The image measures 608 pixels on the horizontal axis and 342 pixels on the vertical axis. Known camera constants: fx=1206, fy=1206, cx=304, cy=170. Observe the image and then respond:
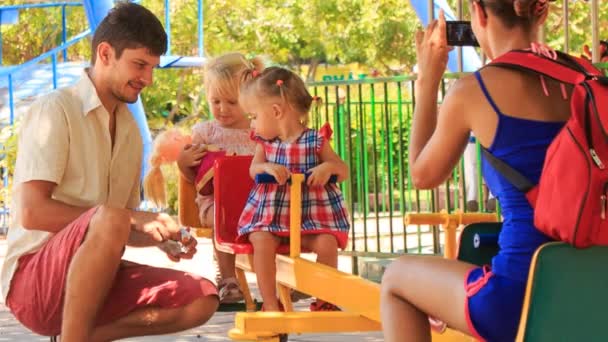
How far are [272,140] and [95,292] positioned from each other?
1896 mm

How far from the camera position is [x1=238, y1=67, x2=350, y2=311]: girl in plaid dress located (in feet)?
18.8

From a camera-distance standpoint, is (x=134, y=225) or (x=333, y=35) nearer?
(x=134, y=225)

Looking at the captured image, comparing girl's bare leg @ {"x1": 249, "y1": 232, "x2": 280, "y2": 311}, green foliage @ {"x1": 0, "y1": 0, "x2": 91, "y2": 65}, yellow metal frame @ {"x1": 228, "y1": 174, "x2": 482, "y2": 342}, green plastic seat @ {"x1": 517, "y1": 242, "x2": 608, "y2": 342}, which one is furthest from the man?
green foliage @ {"x1": 0, "y1": 0, "x2": 91, "y2": 65}

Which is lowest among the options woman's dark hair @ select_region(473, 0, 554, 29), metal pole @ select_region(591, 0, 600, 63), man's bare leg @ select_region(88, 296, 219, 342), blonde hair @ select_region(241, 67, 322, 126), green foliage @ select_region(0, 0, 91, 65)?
man's bare leg @ select_region(88, 296, 219, 342)

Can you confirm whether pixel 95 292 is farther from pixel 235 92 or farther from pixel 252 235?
pixel 235 92

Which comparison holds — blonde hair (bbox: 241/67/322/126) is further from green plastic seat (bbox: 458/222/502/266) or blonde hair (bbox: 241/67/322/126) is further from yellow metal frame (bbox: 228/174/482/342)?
green plastic seat (bbox: 458/222/502/266)

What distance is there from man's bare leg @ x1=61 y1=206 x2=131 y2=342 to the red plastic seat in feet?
5.58

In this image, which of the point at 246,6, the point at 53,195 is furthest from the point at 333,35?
the point at 53,195

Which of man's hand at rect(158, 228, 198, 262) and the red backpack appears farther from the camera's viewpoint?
man's hand at rect(158, 228, 198, 262)

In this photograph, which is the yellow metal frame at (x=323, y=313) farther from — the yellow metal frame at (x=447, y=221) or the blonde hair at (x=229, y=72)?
the blonde hair at (x=229, y=72)

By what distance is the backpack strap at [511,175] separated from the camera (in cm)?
310

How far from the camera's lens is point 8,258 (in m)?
4.64

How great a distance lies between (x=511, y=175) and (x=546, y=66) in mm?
303

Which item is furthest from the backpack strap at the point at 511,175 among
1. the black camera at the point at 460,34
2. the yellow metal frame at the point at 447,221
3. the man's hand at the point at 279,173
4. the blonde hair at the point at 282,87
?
the blonde hair at the point at 282,87
